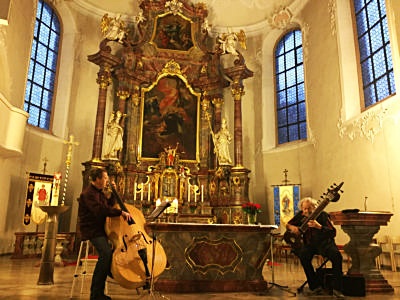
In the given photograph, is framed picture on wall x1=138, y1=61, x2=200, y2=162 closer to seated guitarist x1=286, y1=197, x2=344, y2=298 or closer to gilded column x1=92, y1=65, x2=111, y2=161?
gilded column x1=92, y1=65, x2=111, y2=161

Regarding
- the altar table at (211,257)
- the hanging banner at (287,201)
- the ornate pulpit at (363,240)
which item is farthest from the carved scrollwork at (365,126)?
the altar table at (211,257)

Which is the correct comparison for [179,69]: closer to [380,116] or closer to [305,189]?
[305,189]

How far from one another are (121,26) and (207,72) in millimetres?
3271

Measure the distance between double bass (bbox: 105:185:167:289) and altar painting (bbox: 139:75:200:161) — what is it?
308 inches

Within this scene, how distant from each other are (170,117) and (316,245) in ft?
26.7

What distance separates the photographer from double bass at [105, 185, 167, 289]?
143 inches

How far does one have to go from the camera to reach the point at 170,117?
39.8 ft

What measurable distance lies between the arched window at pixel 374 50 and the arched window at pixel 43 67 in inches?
386

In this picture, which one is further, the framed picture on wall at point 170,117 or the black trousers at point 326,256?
the framed picture on wall at point 170,117

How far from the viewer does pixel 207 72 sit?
1262 centimetres

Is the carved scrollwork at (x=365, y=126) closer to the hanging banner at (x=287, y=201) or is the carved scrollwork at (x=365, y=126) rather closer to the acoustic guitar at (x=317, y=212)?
the hanging banner at (x=287, y=201)

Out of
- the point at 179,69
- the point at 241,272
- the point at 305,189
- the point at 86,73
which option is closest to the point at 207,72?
the point at 179,69

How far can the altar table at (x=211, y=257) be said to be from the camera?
477 centimetres

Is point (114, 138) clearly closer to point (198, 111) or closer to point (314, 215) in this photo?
point (198, 111)
